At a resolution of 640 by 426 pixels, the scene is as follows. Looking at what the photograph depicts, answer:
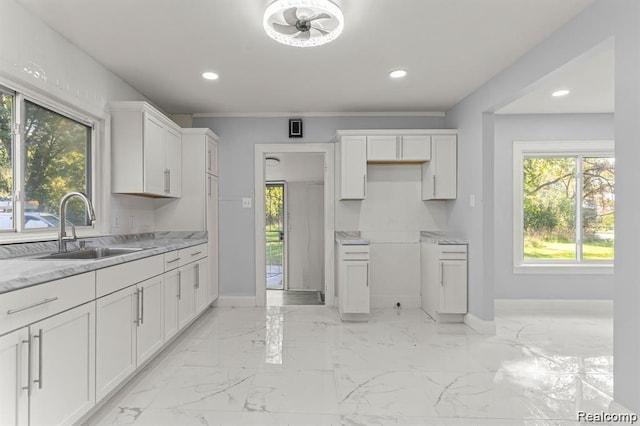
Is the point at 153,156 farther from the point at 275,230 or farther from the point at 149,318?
the point at 275,230

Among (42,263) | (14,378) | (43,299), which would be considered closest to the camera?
(14,378)

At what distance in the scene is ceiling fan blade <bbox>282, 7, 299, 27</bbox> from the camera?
2.10 meters

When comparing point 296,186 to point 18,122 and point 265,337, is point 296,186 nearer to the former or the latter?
point 265,337

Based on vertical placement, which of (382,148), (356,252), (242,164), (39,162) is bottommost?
(356,252)

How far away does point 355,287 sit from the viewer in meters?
3.89

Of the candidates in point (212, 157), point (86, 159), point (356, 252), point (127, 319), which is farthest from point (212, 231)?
point (127, 319)

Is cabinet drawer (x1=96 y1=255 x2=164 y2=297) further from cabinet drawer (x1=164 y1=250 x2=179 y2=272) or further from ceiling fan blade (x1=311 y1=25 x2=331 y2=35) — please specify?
ceiling fan blade (x1=311 y1=25 x2=331 y2=35)

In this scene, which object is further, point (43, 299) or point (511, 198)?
point (511, 198)

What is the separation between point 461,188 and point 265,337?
2.67 meters

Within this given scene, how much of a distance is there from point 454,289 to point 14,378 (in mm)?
3587

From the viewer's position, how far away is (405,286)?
4.55 meters

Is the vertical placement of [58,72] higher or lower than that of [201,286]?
higher

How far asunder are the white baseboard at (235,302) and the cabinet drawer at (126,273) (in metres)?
1.79

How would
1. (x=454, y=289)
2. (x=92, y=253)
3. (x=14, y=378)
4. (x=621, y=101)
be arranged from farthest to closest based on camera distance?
(x=454, y=289) → (x=92, y=253) → (x=621, y=101) → (x=14, y=378)
